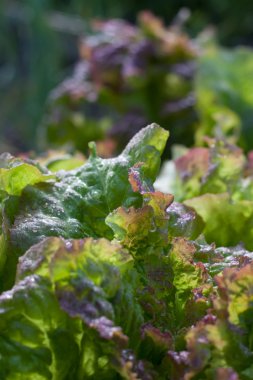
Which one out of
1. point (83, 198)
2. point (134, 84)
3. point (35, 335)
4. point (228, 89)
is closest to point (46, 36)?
point (134, 84)

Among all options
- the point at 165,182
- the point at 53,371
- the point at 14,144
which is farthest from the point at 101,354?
the point at 14,144

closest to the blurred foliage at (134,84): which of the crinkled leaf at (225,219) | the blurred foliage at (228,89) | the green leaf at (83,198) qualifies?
the blurred foliage at (228,89)

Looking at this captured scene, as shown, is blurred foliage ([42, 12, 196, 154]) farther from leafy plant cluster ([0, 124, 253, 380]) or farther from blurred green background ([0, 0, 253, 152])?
blurred green background ([0, 0, 253, 152])

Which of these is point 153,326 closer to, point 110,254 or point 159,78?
point 110,254

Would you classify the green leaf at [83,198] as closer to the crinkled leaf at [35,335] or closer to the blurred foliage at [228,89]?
the crinkled leaf at [35,335]

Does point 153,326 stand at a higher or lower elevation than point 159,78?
lower

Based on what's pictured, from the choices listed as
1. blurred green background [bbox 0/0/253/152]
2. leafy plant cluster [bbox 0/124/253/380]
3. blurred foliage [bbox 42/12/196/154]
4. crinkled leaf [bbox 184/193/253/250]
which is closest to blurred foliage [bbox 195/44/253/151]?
blurred foliage [bbox 42/12/196/154]
